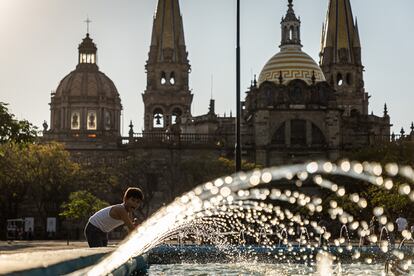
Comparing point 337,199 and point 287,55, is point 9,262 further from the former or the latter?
point 287,55

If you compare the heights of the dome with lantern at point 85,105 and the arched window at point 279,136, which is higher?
the dome with lantern at point 85,105

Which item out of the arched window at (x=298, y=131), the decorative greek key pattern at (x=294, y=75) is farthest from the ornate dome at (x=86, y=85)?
the arched window at (x=298, y=131)

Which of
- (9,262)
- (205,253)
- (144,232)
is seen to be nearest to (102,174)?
(205,253)

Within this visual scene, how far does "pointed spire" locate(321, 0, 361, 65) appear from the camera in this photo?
88.6m

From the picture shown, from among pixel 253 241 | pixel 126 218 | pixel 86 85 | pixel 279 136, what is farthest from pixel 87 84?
pixel 126 218

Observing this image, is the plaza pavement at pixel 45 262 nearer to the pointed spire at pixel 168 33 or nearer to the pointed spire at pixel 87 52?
the pointed spire at pixel 168 33

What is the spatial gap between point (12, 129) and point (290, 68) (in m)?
50.0

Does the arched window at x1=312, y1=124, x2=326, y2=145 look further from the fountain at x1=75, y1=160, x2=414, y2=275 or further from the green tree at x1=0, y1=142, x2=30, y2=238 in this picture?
the green tree at x1=0, y1=142, x2=30, y2=238

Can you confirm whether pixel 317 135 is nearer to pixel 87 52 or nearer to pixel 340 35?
pixel 340 35

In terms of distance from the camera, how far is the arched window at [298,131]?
74.1 metres

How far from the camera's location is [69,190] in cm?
5612

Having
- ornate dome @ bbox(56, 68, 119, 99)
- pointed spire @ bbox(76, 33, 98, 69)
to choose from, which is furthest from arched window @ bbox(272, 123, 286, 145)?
pointed spire @ bbox(76, 33, 98, 69)

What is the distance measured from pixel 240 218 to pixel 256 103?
141ft

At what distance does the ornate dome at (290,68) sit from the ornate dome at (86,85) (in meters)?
25.5
